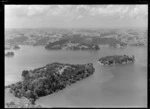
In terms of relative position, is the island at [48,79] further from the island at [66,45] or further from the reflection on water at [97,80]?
the island at [66,45]

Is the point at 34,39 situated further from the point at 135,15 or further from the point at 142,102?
the point at 142,102

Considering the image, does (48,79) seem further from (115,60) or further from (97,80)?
(115,60)

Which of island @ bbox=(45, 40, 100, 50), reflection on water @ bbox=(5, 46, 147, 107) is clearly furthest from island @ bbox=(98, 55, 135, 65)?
island @ bbox=(45, 40, 100, 50)

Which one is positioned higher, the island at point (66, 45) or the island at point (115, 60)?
the island at point (66, 45)

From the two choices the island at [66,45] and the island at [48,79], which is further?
the island at [66,45]

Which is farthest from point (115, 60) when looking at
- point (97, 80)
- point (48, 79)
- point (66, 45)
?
point (48, 79)

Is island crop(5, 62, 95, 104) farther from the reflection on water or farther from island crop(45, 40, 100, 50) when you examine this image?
island crop(45, 40, 100, 50)

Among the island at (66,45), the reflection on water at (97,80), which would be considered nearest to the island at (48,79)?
the reflection on water at (97,80)
